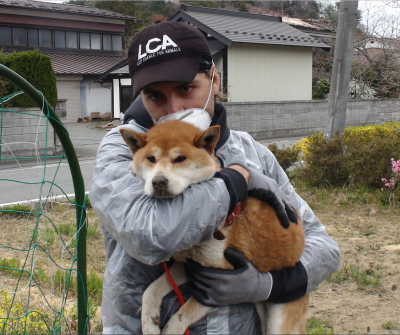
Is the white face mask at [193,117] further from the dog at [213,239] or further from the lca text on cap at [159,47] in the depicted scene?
the lca text on cap at [159,47]

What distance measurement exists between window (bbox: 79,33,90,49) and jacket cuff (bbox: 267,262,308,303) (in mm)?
33282

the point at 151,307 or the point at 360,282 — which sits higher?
the point at 151,307

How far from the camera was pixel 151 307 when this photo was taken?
6.31 feet

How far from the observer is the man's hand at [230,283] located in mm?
1851

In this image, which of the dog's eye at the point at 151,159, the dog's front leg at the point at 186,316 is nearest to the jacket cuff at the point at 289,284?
the dog's front leg at the point at 186,316

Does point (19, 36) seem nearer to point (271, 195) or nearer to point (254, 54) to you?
point (254, 54)

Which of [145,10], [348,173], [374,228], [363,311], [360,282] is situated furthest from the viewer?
[145,10]

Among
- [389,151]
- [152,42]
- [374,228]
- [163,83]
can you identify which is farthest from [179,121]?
[389,151]

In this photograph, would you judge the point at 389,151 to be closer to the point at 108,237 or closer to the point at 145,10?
the point at 108,237

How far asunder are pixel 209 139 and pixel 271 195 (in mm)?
441

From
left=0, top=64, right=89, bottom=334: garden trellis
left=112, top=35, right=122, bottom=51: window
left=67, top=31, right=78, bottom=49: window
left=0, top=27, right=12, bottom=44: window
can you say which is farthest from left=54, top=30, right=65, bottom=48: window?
left=0, top=64, right=89, bottom=334: garden trellis

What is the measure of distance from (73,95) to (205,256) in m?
30.9

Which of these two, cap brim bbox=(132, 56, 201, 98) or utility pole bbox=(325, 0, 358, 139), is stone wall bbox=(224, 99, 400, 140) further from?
cap brim bbox=(132, 56, 201, 98)

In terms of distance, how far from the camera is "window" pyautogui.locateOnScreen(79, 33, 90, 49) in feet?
105
